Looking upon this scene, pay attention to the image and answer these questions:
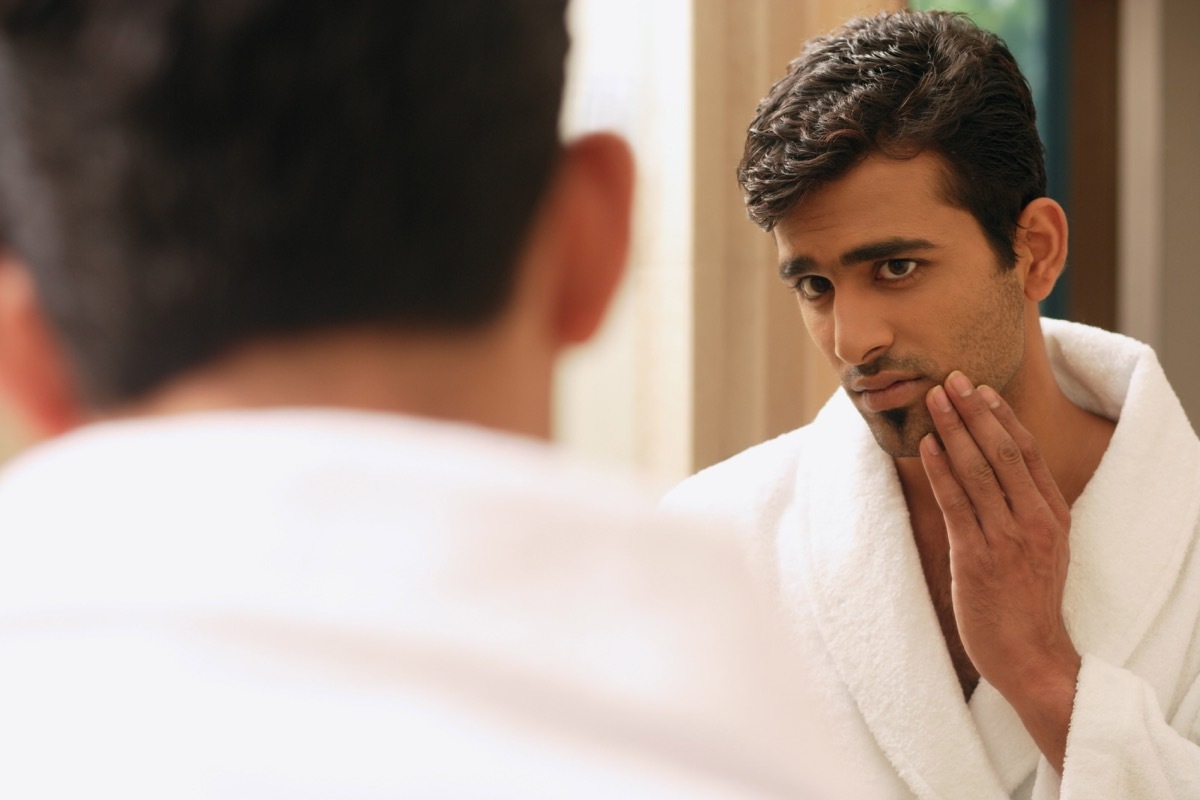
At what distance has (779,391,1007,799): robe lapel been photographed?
3.27ft

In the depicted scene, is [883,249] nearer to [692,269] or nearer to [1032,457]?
[1032,457]

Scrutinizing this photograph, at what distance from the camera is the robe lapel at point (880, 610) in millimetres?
998

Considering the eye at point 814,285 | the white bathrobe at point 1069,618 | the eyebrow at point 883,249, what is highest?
the eyebrow at point 883,249

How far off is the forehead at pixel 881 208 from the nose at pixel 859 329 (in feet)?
0.13

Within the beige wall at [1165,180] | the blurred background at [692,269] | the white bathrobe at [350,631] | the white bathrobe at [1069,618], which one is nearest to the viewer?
the white bathrobe at [350,631]

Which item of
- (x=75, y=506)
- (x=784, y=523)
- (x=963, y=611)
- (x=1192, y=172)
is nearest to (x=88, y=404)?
(x=75, y=506)

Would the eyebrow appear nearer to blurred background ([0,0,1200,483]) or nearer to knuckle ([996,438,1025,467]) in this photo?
knuckle ([996,438,1025,467])

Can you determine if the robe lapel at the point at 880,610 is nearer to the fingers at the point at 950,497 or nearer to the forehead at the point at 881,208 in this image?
the fingers at the point at 950,497

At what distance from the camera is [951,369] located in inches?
39.9

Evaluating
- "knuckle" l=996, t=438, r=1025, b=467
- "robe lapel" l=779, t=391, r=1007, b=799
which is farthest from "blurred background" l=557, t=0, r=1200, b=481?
"knuckle" l=996, t=438, r=1025, b=467

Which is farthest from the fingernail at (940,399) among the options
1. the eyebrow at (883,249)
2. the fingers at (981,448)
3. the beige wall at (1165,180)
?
the beige wall at (1165,180)

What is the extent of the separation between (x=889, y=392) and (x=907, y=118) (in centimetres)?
23

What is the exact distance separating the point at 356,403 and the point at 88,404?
0.23ft

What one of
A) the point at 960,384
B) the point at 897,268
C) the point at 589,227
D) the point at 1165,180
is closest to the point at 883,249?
the point at 897,268
